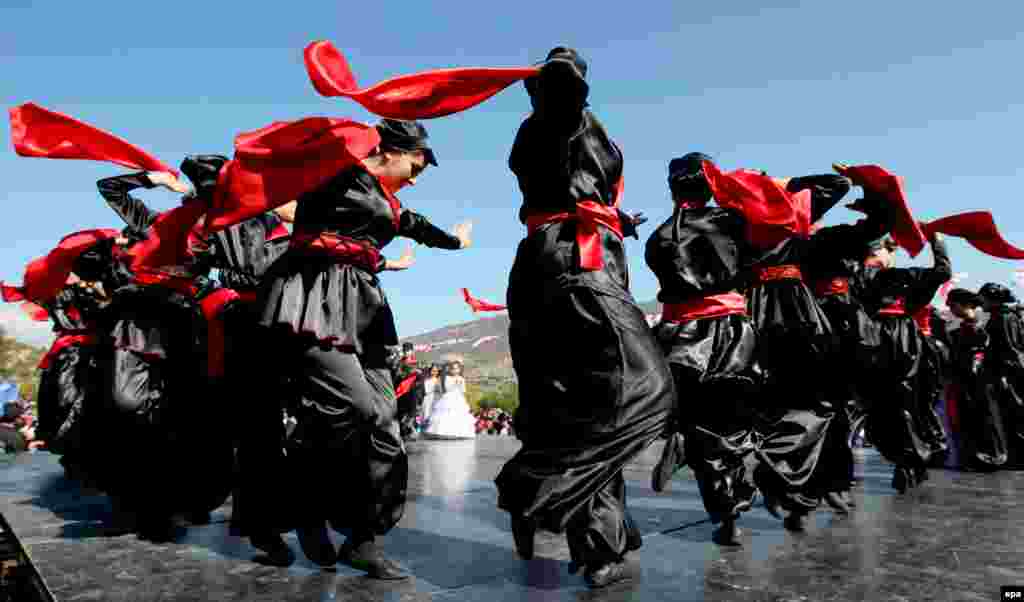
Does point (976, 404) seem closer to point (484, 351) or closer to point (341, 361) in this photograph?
point (341, 361)

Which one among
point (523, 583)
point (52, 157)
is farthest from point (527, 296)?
point (52, 157)

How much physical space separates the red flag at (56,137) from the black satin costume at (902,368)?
6.06 m

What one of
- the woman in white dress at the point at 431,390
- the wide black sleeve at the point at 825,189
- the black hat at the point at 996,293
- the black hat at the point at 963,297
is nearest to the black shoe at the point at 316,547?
the wide black sleeve at the point at 825,189

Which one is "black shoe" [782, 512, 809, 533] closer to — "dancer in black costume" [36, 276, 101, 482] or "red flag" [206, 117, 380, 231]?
"red flag" [206, 117, 380, 231]

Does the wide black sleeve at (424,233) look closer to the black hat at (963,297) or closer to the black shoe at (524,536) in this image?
the black shoe at (524,536)

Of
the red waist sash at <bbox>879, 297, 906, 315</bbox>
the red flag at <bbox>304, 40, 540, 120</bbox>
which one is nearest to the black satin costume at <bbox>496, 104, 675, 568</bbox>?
the red flag at <bbox>304, 40, 540, 120</bbox>

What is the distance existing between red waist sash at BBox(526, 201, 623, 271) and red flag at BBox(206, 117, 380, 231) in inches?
34.0

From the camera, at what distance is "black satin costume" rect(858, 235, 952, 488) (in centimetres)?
643

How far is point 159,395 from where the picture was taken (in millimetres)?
4418

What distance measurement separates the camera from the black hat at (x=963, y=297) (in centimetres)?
867

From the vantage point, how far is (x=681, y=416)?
161 inches

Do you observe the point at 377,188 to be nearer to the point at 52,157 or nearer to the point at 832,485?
the point at 52,157

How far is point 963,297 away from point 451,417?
10060 mm

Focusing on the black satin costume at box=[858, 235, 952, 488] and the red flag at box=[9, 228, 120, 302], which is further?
the black satin costume at box=[858, 235, 952, 488]
